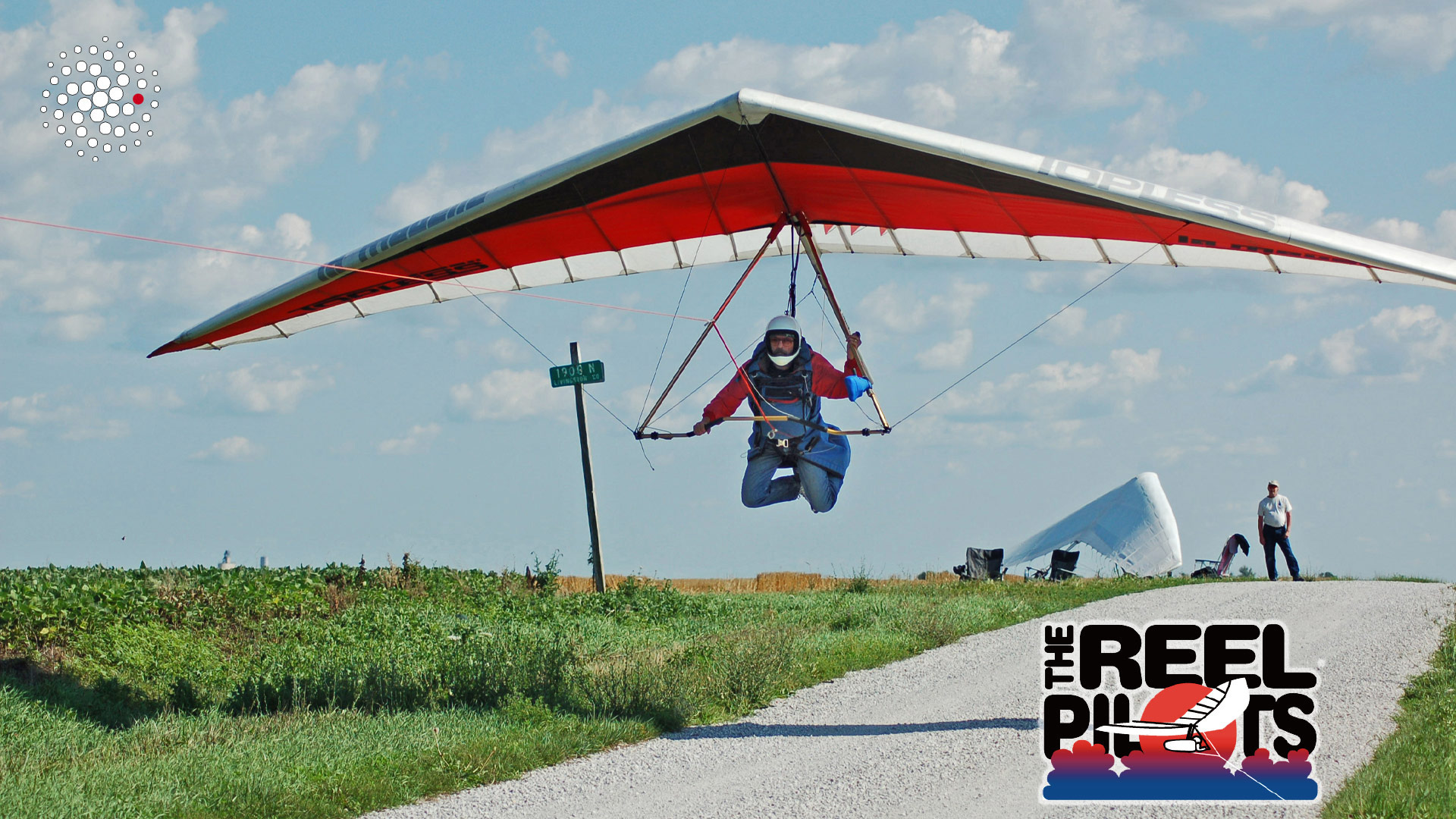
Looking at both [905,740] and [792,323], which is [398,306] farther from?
[905,740]

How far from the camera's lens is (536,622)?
14.8 m

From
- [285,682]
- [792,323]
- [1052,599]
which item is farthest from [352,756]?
[1052,599]

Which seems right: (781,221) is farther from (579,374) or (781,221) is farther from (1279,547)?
(1279,547)

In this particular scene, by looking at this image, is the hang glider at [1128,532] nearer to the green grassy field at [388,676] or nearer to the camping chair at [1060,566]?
the camping chair at [1060,566]

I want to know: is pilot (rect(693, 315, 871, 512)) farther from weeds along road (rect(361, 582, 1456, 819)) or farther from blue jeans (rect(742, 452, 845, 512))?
weeds along road (rect(361, 582, 1456, 819))

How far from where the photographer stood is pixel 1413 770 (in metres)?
7.04

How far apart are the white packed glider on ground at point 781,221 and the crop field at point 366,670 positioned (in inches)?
129

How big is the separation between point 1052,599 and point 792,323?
814 cm

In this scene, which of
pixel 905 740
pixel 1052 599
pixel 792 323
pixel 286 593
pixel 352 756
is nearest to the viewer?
pixel 352 756

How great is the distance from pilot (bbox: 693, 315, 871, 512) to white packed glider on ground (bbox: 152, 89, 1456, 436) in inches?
22.6

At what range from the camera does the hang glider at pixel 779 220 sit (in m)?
8.71

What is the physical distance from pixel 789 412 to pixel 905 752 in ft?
11.7

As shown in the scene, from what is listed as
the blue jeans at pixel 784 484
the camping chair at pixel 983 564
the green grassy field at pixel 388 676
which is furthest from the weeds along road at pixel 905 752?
the camping chair at pixel 983 564

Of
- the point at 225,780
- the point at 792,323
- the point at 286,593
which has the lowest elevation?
the point at 225,780
